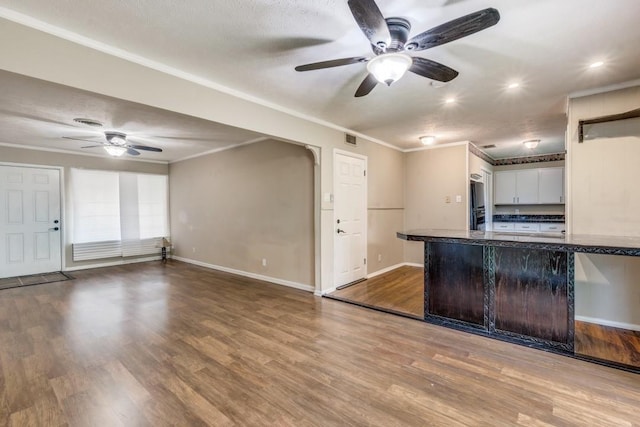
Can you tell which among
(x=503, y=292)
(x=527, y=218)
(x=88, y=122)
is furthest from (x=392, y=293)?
(x=88, y=122)

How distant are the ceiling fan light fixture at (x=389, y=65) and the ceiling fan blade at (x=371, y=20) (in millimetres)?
166

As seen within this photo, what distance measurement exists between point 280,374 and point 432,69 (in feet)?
8.56

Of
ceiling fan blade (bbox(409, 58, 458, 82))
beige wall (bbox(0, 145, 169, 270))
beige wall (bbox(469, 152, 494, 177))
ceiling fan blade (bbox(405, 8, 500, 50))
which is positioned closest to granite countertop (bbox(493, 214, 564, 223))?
beige wall (bbox(469, 152, 494, 177))

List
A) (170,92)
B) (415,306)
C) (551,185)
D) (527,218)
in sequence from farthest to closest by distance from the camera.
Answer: (527,218), (551,185), (415,306), (170,92)

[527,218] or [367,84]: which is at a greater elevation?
[367,84]

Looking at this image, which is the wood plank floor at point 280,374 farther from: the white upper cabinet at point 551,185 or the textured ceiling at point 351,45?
the white upper cabinet at point 551,185

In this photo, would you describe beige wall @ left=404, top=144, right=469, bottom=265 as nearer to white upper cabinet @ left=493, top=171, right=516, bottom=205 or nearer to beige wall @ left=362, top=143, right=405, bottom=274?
beige wall @ left=362, top=143, right=405, bottom=274

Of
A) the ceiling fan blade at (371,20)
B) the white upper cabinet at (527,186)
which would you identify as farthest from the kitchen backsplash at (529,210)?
the ceiling fan blade at (371,20)

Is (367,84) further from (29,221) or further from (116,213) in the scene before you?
(29,221)

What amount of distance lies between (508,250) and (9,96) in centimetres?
533

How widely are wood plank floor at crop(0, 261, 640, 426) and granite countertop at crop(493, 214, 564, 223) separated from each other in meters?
5.28

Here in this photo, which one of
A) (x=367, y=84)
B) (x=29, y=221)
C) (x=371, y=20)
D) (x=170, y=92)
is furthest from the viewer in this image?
(x=29, y=221)

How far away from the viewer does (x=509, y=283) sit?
291 centimetres

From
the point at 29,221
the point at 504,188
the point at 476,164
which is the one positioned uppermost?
the point at 476,164
